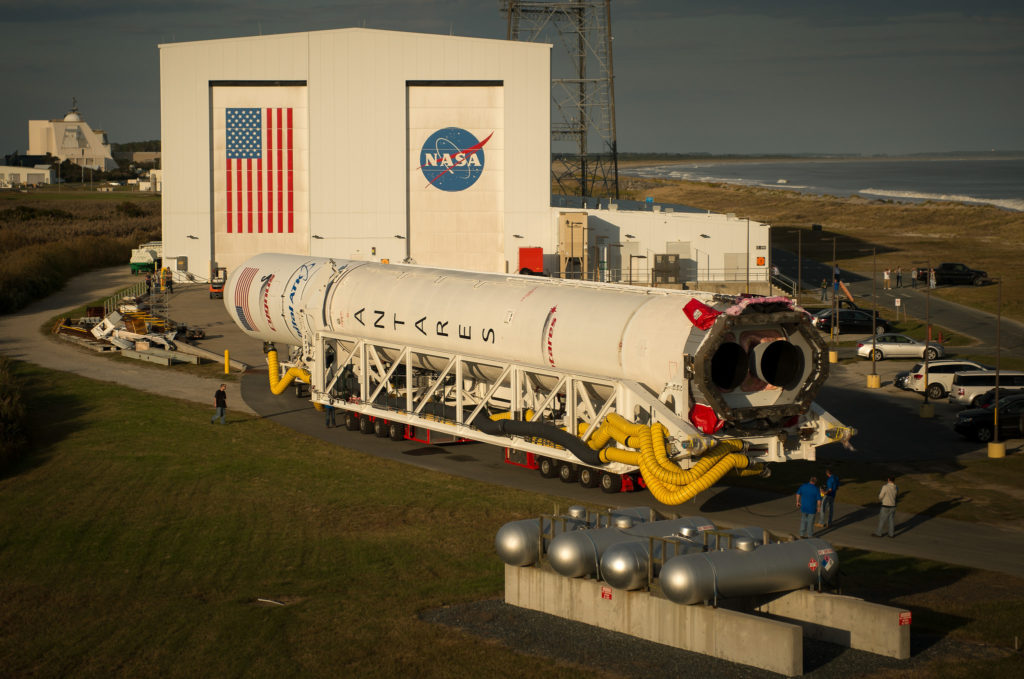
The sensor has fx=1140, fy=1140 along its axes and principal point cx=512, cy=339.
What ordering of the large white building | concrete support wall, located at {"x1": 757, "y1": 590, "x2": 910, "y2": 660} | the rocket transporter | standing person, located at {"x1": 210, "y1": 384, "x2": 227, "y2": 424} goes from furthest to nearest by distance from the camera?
1. the large white building
2. standing person, located at {"x1": 210, "y1": 384, "x2": 227, "y2": 424}
3. the rocket transporter
4. concrete support wall, located at {"x1": 757, "y1": 590, "x2": 910, "y2": 660}

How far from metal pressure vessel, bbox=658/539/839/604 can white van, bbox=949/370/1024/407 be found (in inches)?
891

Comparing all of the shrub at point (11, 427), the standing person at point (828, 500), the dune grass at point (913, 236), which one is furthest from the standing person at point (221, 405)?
the dune grass at point (913, 236)

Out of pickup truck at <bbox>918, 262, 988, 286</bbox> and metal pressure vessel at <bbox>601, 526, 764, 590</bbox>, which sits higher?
pickup truck at <bbox>918, 262, 988, 286</bbox>

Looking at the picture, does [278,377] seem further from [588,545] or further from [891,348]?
[891,348]

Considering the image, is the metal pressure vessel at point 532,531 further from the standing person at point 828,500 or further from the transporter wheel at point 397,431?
the transporter wheel at point 397,431

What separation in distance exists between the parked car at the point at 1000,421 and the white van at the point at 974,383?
4.59m

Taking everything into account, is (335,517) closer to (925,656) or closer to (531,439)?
(531,439)

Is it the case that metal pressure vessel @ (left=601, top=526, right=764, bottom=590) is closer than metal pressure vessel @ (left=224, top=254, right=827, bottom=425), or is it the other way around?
metal pressure vessel @ (left=601, top=526, right=764, bottom=590)

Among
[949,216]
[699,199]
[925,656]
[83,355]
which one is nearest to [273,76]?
[83,355]

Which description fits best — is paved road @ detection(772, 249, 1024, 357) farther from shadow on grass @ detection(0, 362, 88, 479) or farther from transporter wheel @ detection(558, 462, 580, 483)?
shadow on grass @ detection(0, 362, 88, 479)

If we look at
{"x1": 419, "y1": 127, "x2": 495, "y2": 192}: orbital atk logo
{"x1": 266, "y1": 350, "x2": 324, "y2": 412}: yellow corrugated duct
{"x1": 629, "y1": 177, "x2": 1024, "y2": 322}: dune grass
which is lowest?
{"x1": 266, "y1": 350, "x2": 324, "y2": 412}: yellow corrugated duct

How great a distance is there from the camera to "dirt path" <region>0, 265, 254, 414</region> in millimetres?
41919

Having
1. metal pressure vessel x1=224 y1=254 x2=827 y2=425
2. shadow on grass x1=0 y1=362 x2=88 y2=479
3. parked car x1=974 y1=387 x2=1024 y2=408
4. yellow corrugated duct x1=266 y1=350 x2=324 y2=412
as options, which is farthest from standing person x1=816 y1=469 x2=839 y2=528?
shadow on grass x1=0 y1=362 x2=88 y2=479

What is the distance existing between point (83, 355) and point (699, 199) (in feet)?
449
